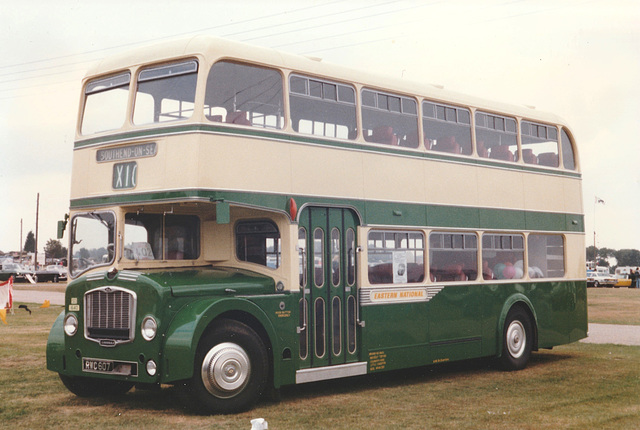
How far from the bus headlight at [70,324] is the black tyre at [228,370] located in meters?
1.72

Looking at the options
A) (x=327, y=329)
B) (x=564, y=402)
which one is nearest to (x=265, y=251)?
(x=327, y=329)

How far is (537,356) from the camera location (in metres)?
17.0

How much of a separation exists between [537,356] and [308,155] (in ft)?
25.7

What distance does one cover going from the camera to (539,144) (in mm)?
16188

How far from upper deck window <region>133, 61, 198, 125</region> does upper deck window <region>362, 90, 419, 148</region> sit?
9.58 feet

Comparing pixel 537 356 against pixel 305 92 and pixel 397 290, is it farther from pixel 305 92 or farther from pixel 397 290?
pixel 305 92

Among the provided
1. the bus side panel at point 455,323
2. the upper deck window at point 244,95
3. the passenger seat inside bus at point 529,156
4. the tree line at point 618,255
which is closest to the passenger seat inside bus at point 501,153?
the passenger seat inside bus at point 529,156

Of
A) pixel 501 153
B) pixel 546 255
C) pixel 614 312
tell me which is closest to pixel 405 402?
pixel 501 153

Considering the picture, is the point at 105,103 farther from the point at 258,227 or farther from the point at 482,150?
the point at 482,150

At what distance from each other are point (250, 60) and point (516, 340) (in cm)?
721

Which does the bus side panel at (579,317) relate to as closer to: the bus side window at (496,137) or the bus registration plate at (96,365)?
the bus side window at (496,137)

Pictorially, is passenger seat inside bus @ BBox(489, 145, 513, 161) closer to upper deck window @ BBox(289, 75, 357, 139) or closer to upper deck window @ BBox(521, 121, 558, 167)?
upper deck window @ BBox(521, 121, 558, 167)

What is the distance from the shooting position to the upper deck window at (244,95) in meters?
10.5

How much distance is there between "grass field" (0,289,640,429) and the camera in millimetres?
9492
